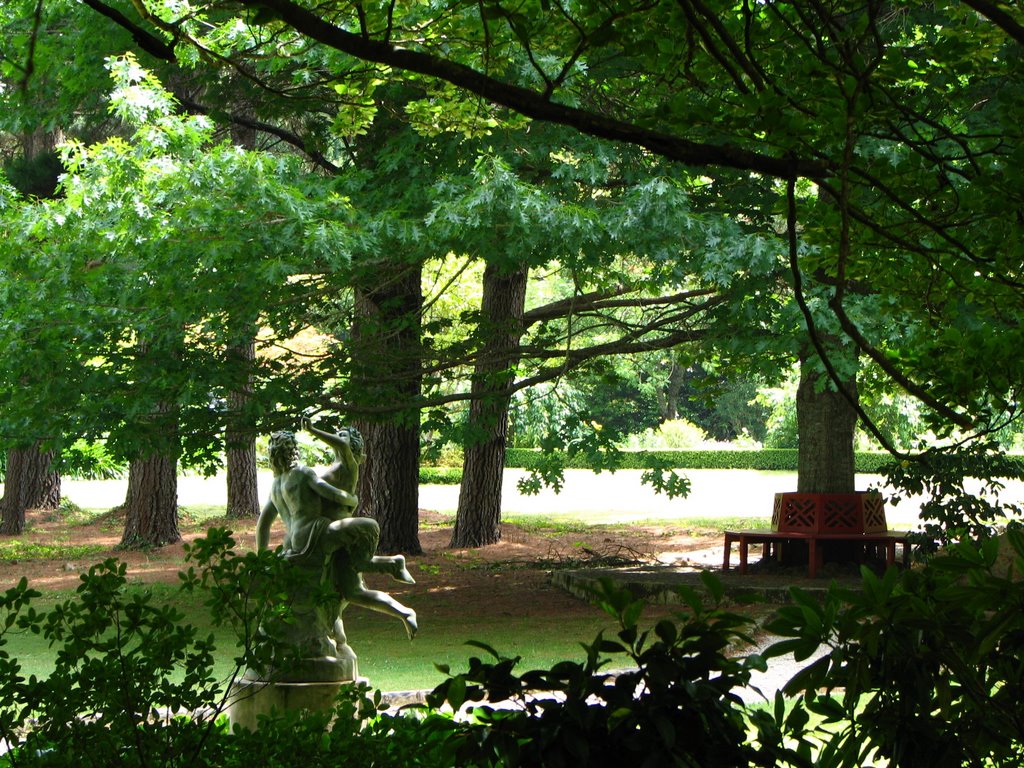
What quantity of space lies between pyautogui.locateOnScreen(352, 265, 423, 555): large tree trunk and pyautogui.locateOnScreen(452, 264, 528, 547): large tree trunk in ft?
2.45

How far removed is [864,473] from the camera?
128 ft

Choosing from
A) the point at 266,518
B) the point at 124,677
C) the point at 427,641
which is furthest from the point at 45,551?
the point at 124,677

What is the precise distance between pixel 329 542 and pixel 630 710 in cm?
530

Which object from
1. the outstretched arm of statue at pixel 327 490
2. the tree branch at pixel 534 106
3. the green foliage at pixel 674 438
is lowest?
the outstretched arm of statue at pixel 327 490

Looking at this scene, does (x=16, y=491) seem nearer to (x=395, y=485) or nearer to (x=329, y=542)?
(x=395, y=485)

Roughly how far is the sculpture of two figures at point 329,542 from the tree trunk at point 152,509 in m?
12.6

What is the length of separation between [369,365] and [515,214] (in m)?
3.30

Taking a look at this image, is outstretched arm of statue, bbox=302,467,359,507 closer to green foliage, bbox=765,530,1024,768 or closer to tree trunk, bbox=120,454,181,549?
green foliage, bbox=765,530,1024,768

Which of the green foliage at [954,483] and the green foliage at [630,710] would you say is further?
the green foliage at [954,483]

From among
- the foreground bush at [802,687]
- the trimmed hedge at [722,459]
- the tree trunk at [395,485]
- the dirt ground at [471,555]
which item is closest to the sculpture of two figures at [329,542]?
the foreground bush at [802,687]

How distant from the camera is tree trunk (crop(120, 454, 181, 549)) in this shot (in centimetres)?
1966

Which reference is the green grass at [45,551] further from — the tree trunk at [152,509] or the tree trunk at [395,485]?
the tree trunk at [395,485]

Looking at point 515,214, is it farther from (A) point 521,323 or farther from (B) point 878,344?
A: (A) point 521,323

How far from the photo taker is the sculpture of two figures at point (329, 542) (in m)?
7.18
